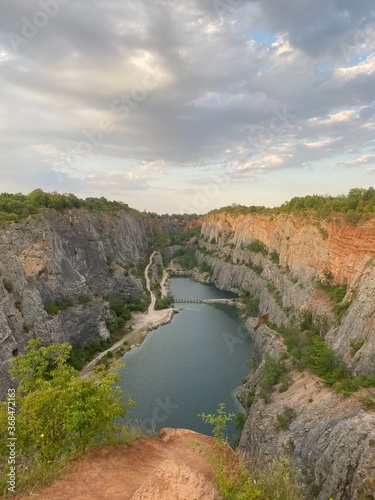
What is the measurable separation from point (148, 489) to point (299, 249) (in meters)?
38.0

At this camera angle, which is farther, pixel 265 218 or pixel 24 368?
pixel 265 218

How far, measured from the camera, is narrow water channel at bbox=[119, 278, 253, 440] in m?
30.6

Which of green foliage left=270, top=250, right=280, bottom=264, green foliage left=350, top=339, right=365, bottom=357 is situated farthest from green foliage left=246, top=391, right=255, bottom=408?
green foliage left=270, top=250, right=280, bottom=264

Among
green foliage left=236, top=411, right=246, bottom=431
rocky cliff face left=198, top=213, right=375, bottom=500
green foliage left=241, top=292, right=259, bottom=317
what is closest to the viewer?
rocky cliff face left=198, top=213, right=375, bottom=500

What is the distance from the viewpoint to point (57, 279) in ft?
135

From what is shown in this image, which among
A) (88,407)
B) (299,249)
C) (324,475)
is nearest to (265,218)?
(299,249)

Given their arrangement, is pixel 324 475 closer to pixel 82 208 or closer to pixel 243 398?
pixel 243 398

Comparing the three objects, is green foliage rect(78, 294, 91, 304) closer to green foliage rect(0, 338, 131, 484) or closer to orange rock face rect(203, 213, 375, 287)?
orange rock face rect(203, 213, 375, 287)

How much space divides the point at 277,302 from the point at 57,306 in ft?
92.3

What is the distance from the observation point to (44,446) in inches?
501

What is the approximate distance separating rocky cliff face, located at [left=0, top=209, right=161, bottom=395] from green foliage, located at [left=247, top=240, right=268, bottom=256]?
24.9 m

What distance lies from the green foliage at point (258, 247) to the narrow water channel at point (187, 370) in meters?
13.7

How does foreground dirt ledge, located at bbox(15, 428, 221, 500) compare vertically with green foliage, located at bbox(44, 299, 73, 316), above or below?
above

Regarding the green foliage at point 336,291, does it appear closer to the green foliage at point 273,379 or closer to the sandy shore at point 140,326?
the green foliage at point 273,379
